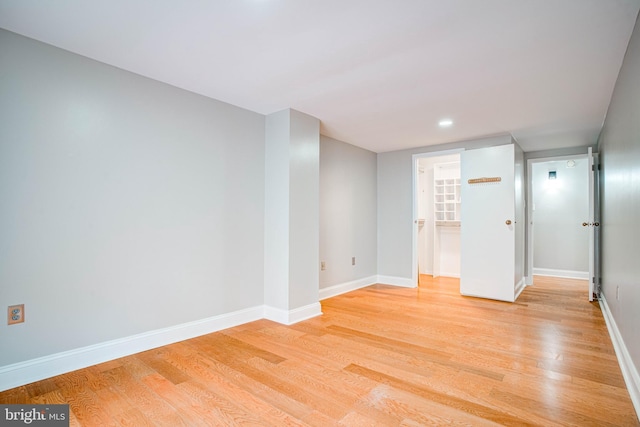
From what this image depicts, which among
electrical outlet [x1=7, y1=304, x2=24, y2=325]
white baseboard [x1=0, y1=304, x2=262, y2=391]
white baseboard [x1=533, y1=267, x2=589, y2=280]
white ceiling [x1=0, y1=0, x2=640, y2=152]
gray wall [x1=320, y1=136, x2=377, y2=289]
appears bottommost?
white baseboard [x1=533, y1=267, x2=589, y2=280]

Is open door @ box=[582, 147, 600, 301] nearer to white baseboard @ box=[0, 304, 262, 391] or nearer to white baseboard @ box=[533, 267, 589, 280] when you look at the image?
white baseboard @ box=[533, 267, 589, 280]

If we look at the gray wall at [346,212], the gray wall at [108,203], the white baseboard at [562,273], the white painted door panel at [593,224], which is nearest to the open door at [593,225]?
the white painted door panel at [593,224]

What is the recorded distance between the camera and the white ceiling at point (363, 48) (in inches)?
72.7

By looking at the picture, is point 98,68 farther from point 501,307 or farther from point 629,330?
point 501,307

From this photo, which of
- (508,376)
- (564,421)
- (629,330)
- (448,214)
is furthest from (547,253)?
(564,421)

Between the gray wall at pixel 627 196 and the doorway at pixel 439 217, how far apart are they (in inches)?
129

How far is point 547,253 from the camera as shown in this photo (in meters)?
6.50

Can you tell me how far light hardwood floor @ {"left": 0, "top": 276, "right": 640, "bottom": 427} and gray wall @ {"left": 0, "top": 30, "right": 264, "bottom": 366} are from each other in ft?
1.24

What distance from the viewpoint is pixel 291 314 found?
11.3ft

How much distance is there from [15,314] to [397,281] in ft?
15.4

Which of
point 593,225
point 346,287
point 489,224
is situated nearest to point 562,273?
point 593,225

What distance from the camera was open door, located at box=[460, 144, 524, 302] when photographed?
14.2 feet

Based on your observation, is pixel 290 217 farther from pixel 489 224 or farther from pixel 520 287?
pixel 520 287

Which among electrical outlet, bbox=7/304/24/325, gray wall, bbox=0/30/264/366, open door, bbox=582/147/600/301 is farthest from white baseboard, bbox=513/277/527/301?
electrical outlet, bbox=7/304/24/325
